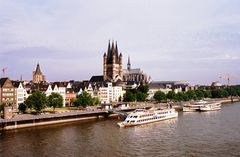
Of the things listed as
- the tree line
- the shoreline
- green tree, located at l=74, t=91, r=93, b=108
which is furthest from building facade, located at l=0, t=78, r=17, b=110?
the shoreline

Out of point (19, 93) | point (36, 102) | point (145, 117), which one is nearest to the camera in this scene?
point (145, 117)

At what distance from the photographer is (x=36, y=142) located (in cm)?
5950

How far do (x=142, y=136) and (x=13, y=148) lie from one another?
23.8m

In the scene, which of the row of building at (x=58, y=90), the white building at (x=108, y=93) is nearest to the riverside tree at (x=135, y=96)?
the white building at (x=108, y=93)

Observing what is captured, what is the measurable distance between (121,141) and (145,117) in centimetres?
2849

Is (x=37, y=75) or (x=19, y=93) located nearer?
(x=19, y=93)

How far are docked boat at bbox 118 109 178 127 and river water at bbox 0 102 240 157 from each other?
172 inches

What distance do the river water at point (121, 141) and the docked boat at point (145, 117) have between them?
14.3 feet

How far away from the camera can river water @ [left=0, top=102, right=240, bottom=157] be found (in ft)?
169

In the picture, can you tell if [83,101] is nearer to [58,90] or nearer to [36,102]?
[58,90]

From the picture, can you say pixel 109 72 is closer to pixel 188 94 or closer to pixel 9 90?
pixel 188 94

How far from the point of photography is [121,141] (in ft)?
202

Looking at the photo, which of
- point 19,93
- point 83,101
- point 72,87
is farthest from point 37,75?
point 83,101

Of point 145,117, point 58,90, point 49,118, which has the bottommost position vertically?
point 145,117
